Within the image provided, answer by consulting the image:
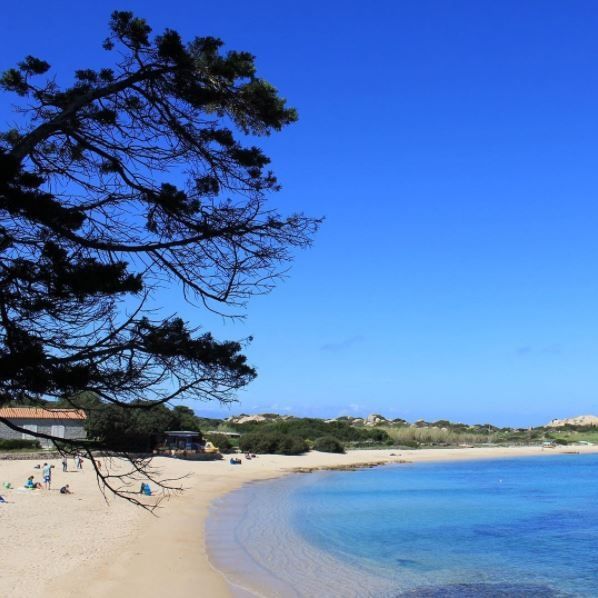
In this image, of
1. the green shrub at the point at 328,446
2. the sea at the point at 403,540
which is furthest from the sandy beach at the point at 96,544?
the green shrub at the point at 328,446

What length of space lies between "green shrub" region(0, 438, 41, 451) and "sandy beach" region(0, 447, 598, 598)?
279 inches

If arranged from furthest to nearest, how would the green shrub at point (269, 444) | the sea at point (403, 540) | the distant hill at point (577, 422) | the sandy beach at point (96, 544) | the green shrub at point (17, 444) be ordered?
the distant hill at point (577, 422) → the green shrub at point (269, 444) → the green shrub at point (17, 444) → the sea at point (403, 540) → the sandy beach at point (96, 544)

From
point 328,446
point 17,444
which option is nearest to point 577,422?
point 328,446

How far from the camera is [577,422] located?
132 m

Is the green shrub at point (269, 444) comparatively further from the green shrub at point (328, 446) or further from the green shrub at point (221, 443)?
the green shrub at point (328, 446)

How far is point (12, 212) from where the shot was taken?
4.80 m

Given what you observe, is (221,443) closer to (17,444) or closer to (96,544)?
(17,444)

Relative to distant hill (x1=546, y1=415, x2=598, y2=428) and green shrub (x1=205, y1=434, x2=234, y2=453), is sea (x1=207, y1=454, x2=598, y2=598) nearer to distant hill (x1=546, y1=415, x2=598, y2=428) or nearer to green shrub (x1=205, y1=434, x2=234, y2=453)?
green shrub (x1=205, y1=434, x2=234, y2=453)

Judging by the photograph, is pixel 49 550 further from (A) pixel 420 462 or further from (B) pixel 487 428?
(B) pixel 487 428

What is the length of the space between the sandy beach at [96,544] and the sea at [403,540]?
815 millimetres

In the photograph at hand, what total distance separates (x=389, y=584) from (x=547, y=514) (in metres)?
15.8

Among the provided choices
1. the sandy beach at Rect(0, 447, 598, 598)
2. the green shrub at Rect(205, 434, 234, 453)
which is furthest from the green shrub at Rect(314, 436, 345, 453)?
the sandy beach at Rect(0, 447, 598, 598)

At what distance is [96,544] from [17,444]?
2498 cm

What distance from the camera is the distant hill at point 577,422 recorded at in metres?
131
